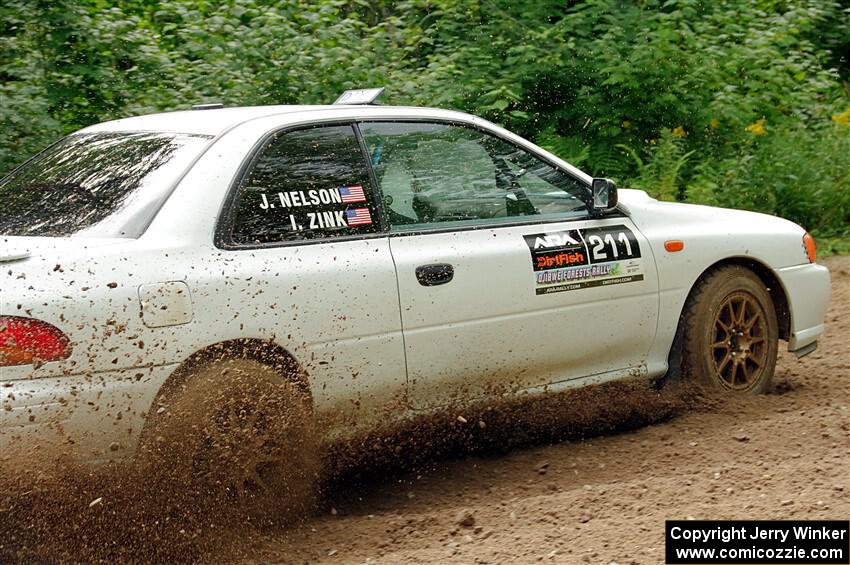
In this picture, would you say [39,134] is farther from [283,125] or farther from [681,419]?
[681,419]

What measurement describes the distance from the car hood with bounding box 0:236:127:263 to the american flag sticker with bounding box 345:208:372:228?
38.7 inches

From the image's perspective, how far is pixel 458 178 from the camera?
5086mm

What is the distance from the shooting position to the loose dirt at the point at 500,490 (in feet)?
12.9

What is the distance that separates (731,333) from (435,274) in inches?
76.9

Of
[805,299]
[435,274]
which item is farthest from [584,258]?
[805,299]

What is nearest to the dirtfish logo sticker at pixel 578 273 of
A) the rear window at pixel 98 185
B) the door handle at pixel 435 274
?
the door handle at pixel 435 274

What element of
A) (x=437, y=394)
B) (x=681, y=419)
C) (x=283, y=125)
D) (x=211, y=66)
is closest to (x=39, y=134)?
(x=211, y=66)

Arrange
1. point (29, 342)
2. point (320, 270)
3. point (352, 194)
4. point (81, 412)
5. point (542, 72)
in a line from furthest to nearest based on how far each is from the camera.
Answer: point (542, 72), point (352, 194), point (320, 270), point (81, 412), point (29, 342)

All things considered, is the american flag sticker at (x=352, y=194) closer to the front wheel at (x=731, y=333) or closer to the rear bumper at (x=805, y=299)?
the front wheel at (x=731, y=333)

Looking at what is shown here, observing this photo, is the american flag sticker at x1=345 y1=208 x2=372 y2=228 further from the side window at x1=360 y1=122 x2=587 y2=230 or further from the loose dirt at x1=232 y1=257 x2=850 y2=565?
the loose dirt at x1=232 y1=257 x2=850 y2=565

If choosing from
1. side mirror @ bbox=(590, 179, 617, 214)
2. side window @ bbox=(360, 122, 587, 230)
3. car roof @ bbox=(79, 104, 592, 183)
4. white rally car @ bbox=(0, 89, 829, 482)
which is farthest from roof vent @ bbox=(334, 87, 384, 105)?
side mirror @ bbox=(590, 179, 617, 214)

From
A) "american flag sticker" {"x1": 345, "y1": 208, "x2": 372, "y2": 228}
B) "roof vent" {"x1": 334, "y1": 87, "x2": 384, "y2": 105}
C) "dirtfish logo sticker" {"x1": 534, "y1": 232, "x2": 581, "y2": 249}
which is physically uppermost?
"roof vent" {"x1": 334, "y1": 87, "x2": 384, "y2": 105}

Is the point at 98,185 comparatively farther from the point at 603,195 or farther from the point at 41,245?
the point at 603,195

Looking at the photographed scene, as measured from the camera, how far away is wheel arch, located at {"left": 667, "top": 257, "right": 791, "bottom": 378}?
565 cm
